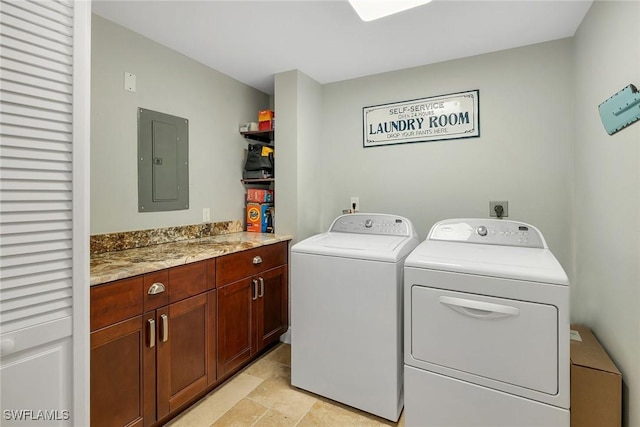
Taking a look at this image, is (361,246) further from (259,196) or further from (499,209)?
(259,196)

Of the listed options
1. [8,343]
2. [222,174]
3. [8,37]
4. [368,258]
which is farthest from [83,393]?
[222,174]

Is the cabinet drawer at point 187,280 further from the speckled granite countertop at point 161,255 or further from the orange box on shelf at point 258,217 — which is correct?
the orange box on shelf at point 258,217

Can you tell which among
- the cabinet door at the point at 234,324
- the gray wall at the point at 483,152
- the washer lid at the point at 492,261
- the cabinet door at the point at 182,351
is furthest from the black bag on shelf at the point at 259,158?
the washer lid at the point at 492,261

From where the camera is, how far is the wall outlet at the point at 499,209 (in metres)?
2.28

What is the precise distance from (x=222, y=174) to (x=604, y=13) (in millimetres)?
2632

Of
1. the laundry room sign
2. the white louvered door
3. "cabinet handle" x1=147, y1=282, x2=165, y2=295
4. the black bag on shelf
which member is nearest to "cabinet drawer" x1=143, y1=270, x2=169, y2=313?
"cabinet handle" x1=147, y1=282, x2=165, y2=295

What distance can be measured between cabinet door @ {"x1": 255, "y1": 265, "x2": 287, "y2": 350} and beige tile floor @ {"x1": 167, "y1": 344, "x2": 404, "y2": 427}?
1.00ft

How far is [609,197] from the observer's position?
1.54 meters

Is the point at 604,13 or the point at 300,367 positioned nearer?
the point at 604,13

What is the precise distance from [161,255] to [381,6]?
5.76 feet

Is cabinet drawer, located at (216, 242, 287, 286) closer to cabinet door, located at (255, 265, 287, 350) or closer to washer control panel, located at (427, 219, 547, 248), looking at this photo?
cabinet door, located at (255, 265, 287, 350)

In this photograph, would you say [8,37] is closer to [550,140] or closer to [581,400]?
[581,400]

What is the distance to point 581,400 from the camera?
4.83 feet

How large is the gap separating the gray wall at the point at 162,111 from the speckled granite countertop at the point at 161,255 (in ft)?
0.70
